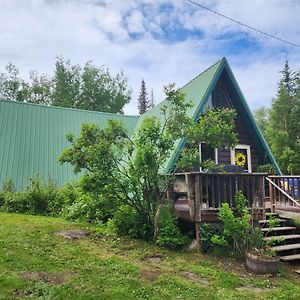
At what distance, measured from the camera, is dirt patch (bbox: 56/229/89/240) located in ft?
22.8

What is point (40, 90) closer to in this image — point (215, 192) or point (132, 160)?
point (132, 160)

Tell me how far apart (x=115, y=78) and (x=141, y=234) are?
2534 centimetres

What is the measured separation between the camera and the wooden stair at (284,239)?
6.88m

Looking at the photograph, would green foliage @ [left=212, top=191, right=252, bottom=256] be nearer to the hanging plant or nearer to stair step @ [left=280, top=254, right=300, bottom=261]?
stair step @ [left=280, top=254, right=300, bottom=261]

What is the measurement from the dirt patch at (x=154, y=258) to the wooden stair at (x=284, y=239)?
242cm

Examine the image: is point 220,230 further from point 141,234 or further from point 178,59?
point 178,59

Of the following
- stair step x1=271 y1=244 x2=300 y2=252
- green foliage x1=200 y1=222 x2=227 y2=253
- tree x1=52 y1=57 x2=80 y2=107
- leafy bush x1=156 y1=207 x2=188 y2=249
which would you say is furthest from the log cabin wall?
tree x1=52 y1=57 x2=80 y2=107

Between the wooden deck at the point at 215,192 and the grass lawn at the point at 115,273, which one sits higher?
the wooden deck at the point at 215,192

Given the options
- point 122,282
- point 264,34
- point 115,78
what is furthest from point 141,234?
point 115,78

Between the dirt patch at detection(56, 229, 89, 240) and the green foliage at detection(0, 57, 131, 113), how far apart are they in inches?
894

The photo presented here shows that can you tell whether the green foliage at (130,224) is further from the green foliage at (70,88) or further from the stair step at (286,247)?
the green foliage at (70,88)

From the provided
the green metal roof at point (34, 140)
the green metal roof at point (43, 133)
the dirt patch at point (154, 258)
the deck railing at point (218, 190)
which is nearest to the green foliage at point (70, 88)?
the green metal roof at point (34, 140)

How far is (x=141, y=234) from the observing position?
7324 millimetres

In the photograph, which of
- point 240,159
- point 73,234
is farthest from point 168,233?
point 240,159
